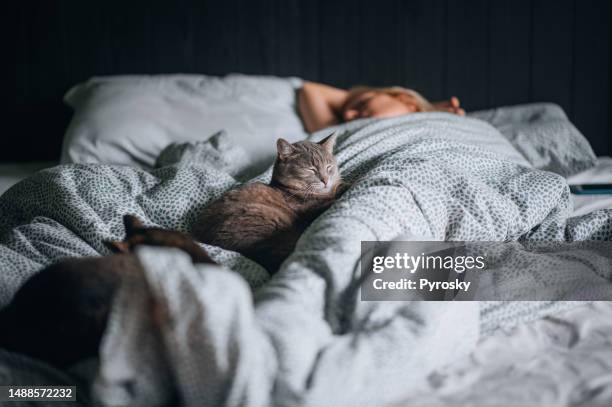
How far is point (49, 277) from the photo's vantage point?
0.70 meters

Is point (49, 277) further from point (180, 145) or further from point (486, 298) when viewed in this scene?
point (180, 145)

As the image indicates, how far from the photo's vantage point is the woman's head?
6.57ft

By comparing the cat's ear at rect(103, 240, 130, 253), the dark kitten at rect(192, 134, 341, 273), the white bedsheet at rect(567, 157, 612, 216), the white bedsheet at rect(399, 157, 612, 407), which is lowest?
the white bedsheet at rect(567, 157, 612, 216)

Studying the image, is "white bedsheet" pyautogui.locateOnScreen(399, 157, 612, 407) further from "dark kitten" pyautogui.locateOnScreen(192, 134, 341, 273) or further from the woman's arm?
the woman's arm

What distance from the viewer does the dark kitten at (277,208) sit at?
42.1 inches

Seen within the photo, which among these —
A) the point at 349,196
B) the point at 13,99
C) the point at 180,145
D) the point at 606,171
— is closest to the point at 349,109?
the point at 180,145

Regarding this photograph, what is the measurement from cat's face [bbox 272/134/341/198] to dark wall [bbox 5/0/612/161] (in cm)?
132

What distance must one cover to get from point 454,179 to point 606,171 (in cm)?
117

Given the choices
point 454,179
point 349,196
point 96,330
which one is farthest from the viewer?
point 454,179

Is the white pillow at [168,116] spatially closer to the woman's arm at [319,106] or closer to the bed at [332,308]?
the woman's arm at [319,106]

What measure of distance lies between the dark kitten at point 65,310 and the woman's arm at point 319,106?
1.52 metres

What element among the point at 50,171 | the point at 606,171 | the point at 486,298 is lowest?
the point at 606,171

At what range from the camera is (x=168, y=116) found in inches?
80.0

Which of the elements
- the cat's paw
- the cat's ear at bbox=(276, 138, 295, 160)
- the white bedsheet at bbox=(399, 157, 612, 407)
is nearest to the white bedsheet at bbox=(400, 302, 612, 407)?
the white bedsheet at bbox=(399, 157, 612, 407)
